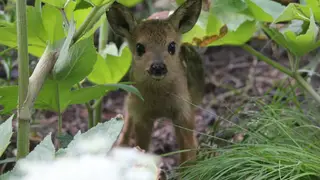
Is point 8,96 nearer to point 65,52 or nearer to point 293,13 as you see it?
point 65,52

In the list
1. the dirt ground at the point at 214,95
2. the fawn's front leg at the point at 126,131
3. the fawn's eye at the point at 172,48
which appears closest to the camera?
the fawn's eye at the point at 172,48

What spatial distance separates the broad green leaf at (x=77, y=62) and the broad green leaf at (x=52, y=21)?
4.4 inches

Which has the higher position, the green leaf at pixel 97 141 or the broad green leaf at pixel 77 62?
the broad green leaf at pixel 77 62

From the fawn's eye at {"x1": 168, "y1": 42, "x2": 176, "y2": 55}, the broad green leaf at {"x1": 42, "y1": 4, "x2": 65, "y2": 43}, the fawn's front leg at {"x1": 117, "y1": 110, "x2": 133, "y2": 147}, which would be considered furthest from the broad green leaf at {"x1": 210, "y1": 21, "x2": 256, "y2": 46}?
the broad green leaf at {"x1": 42, "y1": 4, "x2": 65, "y2": 43}

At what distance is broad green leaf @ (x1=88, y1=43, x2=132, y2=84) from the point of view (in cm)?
158

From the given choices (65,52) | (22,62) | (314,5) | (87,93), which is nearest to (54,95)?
(87,93)

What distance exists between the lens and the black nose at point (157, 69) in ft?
5.01

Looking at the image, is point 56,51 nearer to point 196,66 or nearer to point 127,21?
point 127,21

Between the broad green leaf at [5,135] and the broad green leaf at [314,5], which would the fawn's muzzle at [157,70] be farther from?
the broad green leaf at [5,135]

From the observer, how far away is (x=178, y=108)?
1.68m

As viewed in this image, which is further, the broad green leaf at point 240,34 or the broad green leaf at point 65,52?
the broad green leaf at point 240,34

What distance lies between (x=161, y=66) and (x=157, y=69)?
17mm

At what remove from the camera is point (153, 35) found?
1630mm

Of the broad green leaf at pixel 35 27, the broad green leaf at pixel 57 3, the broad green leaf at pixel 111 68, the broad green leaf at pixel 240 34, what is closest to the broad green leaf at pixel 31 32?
the broad green leaf at pixel 35 27
